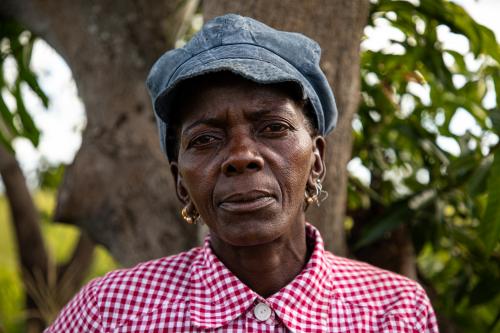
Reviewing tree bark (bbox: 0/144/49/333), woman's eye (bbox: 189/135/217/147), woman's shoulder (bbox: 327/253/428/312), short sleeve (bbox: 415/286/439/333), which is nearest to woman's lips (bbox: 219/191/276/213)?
woman's eye (bbox: 189/135/217/147)

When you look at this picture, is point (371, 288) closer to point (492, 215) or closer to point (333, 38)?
point (492, 215)

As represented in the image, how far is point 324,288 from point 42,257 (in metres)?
2.71

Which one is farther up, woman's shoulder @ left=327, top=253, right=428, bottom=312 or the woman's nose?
the woman's nose

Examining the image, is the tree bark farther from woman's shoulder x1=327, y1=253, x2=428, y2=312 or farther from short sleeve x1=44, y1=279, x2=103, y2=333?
woman's shoulder x1=327, y1=253, x2=428, y2=312

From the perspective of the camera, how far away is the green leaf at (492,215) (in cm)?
192

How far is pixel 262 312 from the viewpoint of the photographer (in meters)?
1.59

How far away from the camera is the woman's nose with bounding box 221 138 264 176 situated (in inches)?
59.0

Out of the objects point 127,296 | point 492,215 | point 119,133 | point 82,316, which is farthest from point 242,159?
point 119,133

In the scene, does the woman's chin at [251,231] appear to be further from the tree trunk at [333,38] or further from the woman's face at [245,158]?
the tree trunk at [333,38]

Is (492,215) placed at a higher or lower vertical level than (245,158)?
lower

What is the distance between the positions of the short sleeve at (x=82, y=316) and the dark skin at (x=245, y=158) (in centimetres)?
36

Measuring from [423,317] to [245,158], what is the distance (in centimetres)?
64

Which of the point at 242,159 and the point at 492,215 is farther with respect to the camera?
the point at 492,215

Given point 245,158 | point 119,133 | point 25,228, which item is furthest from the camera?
point 25,228
